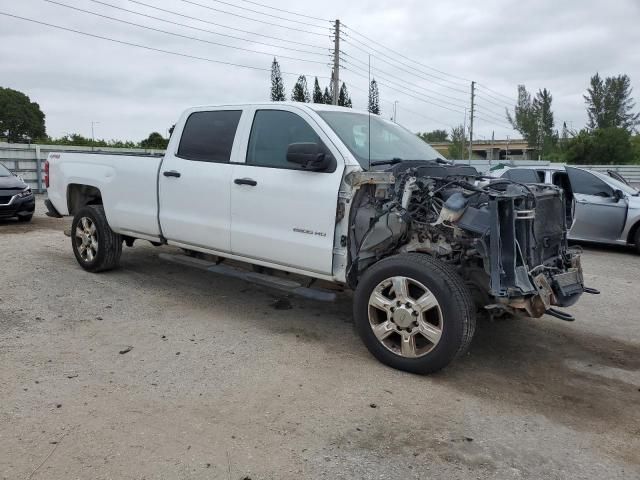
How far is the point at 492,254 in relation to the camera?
3697 millimetres

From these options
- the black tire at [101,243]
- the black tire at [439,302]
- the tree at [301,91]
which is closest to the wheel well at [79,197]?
the black tire at [101,243]

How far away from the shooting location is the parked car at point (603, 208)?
9.74m

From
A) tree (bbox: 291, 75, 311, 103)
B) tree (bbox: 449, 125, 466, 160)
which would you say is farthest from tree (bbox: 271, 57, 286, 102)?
tree (bbox: 449, 125, 466, 160)

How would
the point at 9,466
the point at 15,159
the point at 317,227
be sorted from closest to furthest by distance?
1. the point at 9,466
2. the point at 317,227
3. the point at 15,159

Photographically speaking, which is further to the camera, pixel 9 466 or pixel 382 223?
pixel 382 223

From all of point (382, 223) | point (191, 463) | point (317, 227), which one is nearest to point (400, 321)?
point (382, 223)

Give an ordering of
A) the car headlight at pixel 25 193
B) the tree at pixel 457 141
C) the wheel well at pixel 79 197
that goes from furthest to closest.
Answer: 1. the tree at pixel 457 141
2. the car headlight at pixel 25 193
3. the wheel well at pixel 79 197

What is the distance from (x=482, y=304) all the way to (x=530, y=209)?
0.91 m

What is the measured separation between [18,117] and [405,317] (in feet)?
235

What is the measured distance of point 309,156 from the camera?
4.43 meters

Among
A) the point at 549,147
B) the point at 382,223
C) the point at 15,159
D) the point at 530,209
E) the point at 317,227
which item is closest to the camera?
the point at 530,209

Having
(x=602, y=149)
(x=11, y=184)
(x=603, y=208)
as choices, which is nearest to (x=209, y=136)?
(x=603, y=208)

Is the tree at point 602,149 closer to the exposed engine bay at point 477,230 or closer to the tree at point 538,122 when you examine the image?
the tree at point 538,122

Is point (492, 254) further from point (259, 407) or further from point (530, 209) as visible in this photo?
point (259, 407)
